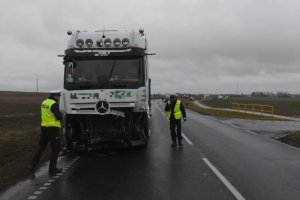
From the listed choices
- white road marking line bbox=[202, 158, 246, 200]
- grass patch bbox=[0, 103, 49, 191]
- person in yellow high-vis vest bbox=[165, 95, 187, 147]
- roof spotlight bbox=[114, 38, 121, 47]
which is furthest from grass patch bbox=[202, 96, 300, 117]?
white road marking line bbox=[202, 158, 246, 200]

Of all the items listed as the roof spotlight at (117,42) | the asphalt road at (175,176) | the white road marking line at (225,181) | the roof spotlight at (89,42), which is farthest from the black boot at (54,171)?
the roof spotlight at (117,42)

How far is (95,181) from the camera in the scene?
9.15m

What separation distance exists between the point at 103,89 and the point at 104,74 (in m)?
0.49

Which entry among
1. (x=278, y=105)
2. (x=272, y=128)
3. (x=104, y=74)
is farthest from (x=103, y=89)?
(x=278, y=105)

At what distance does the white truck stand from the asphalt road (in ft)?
2.15

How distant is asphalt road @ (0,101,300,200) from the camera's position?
784cm

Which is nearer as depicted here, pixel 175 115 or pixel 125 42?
pixel 125 42

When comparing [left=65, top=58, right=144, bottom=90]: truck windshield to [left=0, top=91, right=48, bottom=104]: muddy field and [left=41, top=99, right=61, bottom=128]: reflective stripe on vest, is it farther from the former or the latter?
[left=0, top=91, right=48, bottom=104]: muddy field

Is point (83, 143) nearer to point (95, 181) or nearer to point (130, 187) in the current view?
point (95, 181)

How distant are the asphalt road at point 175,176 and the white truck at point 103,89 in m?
0.65

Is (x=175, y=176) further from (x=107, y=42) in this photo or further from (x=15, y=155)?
(x=15, y=155)

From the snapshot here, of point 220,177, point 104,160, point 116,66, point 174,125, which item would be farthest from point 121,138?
point 220,177

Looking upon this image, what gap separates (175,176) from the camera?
9.50 m

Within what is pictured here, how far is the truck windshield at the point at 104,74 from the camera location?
1259cm
